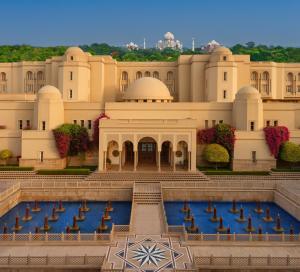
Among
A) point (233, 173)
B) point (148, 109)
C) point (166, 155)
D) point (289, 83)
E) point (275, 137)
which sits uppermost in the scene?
point (289, 83)

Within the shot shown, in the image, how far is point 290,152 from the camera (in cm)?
3647

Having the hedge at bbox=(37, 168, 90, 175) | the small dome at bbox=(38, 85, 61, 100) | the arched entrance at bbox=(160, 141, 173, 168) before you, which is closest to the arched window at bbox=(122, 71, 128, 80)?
the small dome at bbox=(38, 85, 61, 100)

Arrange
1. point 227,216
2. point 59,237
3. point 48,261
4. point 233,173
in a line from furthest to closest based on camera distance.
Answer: point 233,173
point 227,216
point 59,237
point 48,261

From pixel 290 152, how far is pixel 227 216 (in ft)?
47.3

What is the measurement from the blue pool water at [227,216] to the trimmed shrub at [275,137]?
952cm

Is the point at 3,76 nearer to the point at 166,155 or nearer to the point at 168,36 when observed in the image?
the point at 166,155

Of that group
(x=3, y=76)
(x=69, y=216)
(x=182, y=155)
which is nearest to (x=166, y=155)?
(x=182, y=155)

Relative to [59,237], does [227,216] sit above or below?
below

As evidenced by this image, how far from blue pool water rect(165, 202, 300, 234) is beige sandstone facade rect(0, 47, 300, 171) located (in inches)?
300

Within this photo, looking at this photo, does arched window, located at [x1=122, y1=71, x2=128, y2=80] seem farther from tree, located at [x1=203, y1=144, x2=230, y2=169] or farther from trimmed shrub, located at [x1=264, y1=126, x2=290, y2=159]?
trimmed shrub, located at [x1=264, y1=126, x2=290, y2=159]

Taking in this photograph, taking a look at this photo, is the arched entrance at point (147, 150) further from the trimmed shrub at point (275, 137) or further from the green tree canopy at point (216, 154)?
the trimmed shrub at point (275, 137)

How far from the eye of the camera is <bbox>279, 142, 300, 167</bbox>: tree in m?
36.3

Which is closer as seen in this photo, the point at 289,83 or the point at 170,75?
the point at 170,75

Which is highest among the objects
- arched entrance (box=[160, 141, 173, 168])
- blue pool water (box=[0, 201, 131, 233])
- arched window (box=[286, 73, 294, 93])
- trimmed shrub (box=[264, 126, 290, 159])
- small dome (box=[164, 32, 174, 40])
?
small dome (box=[164, 32, 174, 40])
